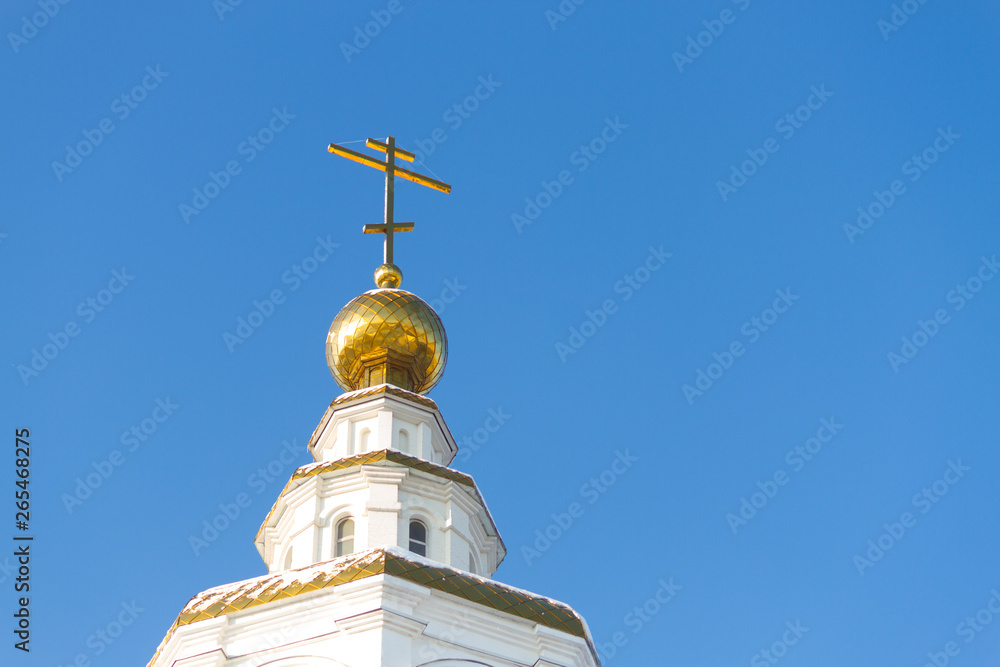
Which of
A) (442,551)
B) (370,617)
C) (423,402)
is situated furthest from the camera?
(423,402)

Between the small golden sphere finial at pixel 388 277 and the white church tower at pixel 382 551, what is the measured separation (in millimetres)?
28

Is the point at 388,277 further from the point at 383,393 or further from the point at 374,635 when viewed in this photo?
the point at 374,635

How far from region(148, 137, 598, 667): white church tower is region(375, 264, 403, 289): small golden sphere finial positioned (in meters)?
0.03

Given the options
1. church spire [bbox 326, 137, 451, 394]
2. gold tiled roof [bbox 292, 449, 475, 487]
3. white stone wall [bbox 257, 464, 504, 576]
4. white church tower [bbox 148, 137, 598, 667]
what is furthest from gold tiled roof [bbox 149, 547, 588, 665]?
church spire [bbox 326, 137, 451, 394]

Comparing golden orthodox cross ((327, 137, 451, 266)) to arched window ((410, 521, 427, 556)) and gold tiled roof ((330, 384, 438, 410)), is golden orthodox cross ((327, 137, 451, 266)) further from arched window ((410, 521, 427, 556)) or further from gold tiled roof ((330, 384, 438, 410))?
arched window ((410, 521, 427, 556))

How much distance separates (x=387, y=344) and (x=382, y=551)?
17.9 feet

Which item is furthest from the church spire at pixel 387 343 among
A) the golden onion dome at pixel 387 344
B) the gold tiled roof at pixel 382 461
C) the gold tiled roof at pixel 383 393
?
the gold tiled roof at pixel 382 461

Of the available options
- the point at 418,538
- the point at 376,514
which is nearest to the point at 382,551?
the point at 376,514

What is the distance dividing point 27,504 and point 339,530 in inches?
165

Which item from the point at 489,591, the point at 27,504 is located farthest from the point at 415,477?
the point at 27,504

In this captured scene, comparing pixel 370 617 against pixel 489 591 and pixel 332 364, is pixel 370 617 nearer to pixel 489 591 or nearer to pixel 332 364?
pixel 489 591

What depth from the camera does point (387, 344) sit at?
27094 mm

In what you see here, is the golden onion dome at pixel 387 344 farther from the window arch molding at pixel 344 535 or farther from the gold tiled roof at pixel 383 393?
the window arch molding at pixel 344 535

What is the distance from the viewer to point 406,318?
89.0 feet
